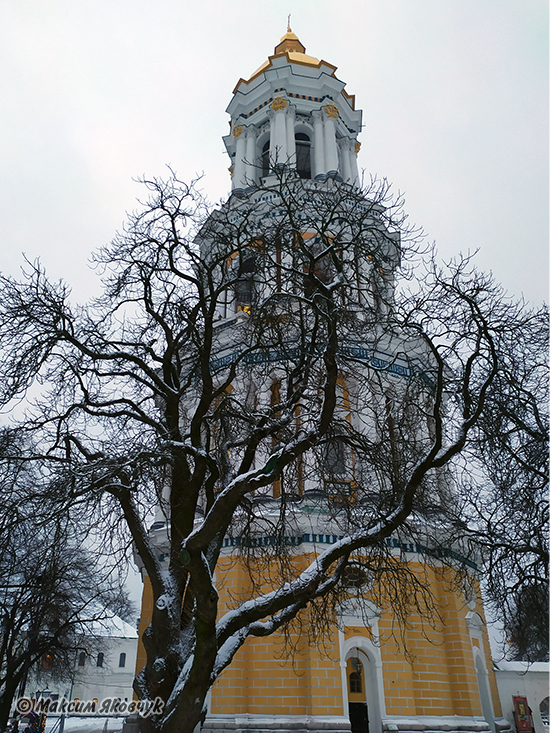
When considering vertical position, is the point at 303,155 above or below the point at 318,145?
above

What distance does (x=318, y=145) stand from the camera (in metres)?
23.3

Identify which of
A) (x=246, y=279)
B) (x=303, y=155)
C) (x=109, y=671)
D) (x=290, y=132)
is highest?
(x=303, y=155)

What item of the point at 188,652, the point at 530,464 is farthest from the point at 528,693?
the point at 188,652

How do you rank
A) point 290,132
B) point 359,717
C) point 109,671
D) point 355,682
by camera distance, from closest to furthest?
point 359,717
point 355,682
point 290,132
point 109,671

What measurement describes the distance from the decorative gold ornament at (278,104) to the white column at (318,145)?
1.31 metres

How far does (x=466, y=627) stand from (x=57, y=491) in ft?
37.5

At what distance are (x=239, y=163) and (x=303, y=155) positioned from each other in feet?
9.50

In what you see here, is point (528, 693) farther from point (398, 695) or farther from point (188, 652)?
point (188, 652)

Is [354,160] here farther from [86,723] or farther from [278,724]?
[86,723]

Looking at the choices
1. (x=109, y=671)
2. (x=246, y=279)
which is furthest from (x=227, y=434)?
(x=109, y=671)

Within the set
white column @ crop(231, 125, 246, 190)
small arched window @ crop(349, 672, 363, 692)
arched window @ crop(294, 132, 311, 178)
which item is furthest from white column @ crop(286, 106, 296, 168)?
small arched window @ crop(349, 672, 363, 692)

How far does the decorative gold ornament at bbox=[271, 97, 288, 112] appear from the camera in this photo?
2384cm

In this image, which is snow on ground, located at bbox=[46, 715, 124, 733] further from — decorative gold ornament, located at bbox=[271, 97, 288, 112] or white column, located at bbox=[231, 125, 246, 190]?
Answer: decorative gold ornament, located at bbox=[271, 97, 288, 112]

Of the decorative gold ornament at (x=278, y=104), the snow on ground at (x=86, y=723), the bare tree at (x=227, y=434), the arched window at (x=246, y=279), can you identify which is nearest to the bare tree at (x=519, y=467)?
the bare tree at (x=227, y=434)
